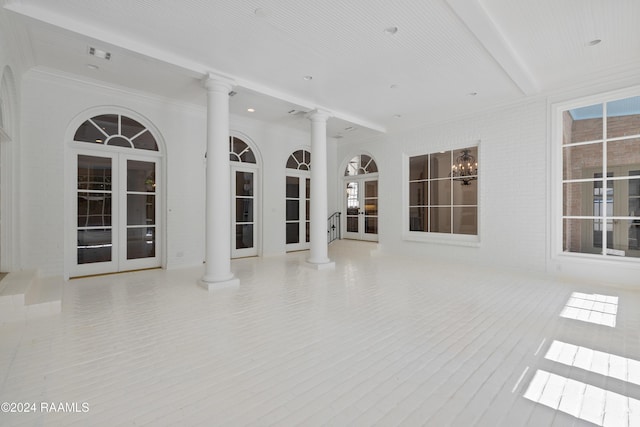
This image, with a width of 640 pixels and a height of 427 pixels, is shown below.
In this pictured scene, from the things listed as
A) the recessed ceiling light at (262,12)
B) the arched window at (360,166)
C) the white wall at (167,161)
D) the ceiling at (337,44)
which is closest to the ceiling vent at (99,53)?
the ceiling at (337,44)

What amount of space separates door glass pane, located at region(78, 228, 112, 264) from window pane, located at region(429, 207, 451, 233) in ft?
21.2

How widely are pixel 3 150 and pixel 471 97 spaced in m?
7.12

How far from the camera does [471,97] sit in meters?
5.59

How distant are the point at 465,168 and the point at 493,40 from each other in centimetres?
320

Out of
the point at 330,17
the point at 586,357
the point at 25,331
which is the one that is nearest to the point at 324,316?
the point at 586,357

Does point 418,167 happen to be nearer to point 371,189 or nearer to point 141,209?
point 371,189

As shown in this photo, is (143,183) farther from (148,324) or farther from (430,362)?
(430,362)

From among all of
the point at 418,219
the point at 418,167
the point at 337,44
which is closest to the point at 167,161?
the point at 337,44

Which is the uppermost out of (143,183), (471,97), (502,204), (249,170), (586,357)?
(471,97)

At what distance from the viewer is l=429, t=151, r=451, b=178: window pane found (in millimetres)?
6810

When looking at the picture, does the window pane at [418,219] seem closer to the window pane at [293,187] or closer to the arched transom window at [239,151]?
the window pane at [293,187]

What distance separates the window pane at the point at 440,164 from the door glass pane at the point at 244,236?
4.41 metres

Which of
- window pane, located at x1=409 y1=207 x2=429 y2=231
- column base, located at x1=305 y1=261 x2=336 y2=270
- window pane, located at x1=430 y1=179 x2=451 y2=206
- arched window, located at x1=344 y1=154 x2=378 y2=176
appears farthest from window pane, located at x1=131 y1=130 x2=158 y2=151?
window pane, located at x1=430 y1=179 x2=451 y2=206

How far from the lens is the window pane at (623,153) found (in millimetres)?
4582
